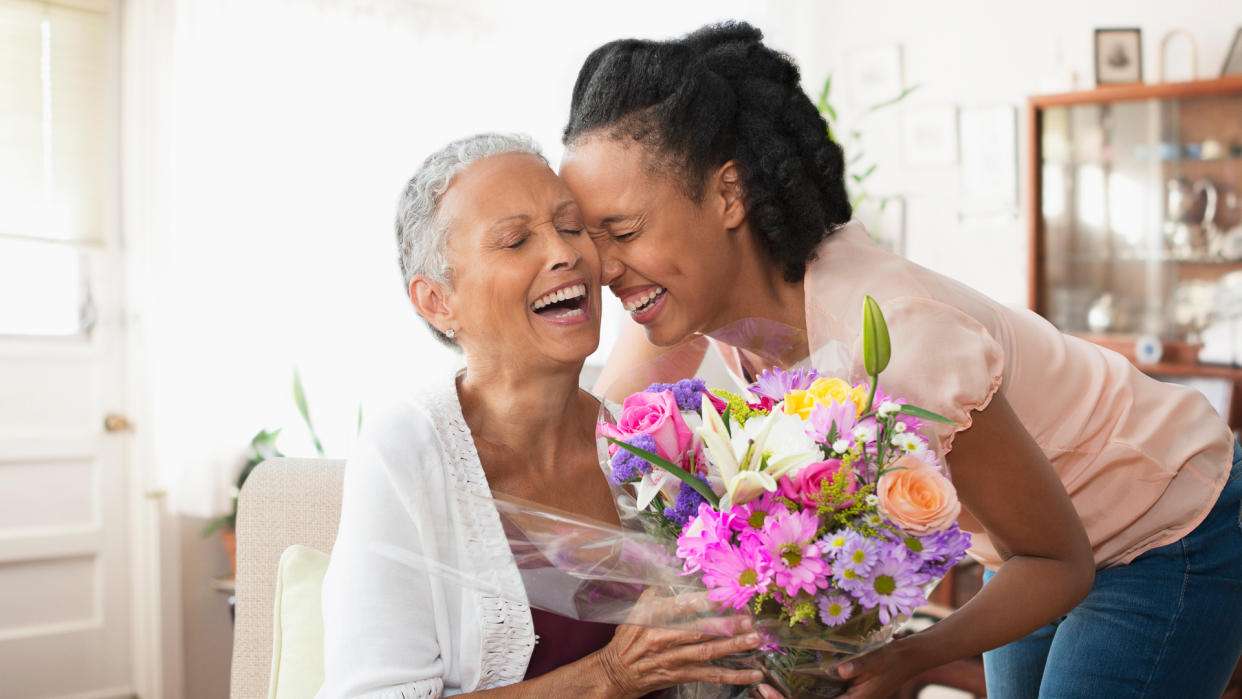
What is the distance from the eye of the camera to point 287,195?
408 centimetres

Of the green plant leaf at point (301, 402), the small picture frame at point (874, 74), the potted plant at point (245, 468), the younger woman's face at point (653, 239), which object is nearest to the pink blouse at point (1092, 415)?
the younger woman's face at point (653, 239)

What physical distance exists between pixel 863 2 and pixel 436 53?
2562mm

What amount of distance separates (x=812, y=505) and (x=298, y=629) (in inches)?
38.5

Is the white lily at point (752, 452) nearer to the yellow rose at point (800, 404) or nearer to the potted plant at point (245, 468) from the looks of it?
the yellow rose at point (800, 404)

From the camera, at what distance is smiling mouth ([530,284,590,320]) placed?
137 cm

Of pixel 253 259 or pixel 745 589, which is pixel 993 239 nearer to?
pixel 253 259

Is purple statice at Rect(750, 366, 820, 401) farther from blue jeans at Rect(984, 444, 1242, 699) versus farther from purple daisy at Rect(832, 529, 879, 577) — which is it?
blue jeans at Rect(984, 444, 1242, 699)

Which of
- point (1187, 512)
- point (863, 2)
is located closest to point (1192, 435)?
point (1187, 512)

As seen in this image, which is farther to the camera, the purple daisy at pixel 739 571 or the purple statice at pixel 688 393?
the purple statice at pixel 688 393

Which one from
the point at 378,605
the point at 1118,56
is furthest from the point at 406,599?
the point at 1118,56

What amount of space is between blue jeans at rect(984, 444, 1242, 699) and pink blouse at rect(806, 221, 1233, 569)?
3 cm

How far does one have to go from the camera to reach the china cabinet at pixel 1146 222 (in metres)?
4.24

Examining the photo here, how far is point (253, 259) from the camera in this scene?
13.0ft

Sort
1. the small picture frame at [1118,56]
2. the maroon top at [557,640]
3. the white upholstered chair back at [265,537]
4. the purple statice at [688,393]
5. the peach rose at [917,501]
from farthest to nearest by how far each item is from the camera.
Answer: the small picture frame at [1118,56]
the white upholstered chair back at [265,537]
the maroon top at [557,640]
the purple statice at [688,393]
the peach rose at [917,501]
